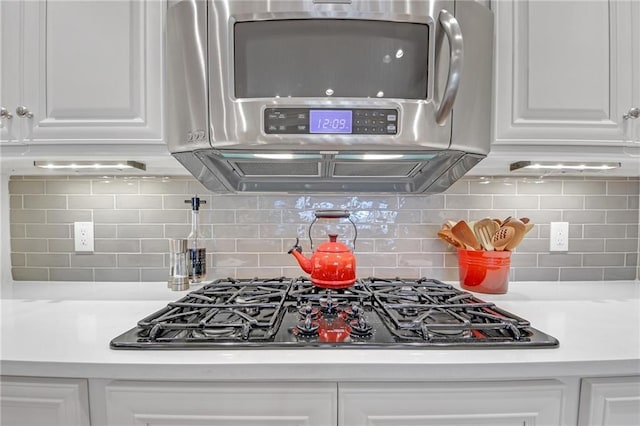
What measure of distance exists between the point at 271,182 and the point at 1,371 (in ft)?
2.74

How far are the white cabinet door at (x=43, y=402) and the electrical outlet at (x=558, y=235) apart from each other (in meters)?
1.52

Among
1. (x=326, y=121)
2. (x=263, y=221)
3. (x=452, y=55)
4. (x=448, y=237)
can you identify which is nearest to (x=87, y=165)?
(x=263, y=221)

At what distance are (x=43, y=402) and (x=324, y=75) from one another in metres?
0.93

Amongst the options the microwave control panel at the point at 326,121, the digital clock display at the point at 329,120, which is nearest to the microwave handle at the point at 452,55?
the microwave control panel at the point at 326,121

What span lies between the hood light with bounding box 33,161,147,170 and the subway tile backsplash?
0.47ft

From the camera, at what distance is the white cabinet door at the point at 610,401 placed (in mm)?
630

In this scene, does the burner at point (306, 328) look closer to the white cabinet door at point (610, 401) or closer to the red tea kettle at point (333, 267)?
the red tea kettle at point (333, 267)

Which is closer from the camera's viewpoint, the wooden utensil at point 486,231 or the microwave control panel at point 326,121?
the microwave control panel at point 326,121

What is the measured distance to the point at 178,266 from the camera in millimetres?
1121

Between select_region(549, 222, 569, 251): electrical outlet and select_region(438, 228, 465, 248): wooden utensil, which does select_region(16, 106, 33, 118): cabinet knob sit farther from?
select_region(549, 222, 569, 251): electrical outlet

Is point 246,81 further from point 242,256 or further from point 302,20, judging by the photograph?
point 242,256

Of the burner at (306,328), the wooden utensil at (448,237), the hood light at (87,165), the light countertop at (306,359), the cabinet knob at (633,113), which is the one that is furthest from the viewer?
the wooden utensil at (448,237)

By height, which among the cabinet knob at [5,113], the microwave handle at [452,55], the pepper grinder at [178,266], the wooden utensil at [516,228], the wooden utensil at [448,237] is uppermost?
the microwave handle at [452,55]

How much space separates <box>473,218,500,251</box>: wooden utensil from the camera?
1.08 meters
